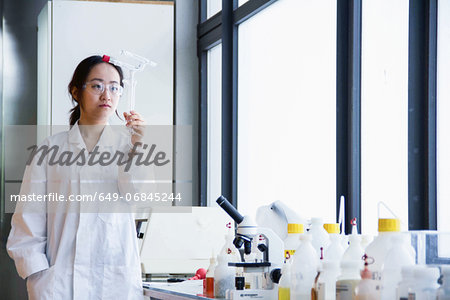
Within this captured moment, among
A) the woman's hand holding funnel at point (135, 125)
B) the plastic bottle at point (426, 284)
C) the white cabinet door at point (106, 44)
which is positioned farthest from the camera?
the white cabinet door at point (106, 44)

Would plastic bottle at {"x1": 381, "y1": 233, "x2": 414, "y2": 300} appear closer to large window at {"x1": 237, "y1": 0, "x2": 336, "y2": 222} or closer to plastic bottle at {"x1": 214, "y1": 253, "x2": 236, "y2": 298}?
plastic bottle at {"x1": 214, "y1": 253, "x2": 236, "y2": 298}

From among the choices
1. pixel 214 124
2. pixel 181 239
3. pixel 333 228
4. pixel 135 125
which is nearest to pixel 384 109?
pixel 333 228

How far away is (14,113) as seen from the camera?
4.48 m

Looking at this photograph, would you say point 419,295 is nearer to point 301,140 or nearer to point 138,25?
point 301,140

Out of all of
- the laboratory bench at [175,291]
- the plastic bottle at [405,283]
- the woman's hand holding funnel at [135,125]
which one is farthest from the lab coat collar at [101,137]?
the plastic bottle at [405,283]

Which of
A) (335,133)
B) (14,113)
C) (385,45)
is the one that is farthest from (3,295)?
(385,45)

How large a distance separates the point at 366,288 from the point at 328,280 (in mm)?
164

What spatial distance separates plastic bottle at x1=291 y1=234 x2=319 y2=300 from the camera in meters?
1.78

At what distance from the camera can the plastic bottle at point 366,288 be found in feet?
4.91

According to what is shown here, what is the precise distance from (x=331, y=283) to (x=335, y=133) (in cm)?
136

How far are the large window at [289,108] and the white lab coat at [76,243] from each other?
2.79 ft

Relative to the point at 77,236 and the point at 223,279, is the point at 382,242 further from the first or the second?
the point at 77,236

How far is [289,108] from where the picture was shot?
11.0ft

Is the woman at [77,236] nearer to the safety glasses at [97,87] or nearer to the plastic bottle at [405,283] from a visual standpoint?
the safety glasses at [97,87]
